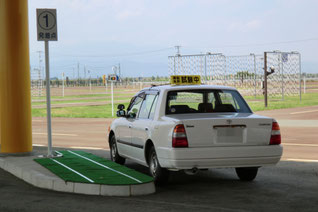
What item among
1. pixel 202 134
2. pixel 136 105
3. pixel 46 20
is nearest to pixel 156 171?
pixel 202 134

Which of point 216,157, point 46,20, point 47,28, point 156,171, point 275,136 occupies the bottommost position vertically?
point 156,171

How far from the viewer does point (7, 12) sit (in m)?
12.0

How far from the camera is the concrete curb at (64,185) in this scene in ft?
25.8

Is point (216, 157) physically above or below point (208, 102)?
below

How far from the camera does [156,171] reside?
8734 millimetres

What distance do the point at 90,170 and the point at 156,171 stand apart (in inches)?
57.7

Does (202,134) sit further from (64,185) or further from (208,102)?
(64,185)

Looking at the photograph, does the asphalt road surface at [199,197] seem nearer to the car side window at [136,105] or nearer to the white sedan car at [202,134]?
the white sedan car at [202,134]

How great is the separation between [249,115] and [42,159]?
15.4ft

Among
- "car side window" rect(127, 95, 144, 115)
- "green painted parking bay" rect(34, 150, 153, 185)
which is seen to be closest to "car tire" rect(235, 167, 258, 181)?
"green painted parking bay" rect(34, 150, 153, 185)

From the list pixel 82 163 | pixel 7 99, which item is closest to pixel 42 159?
pixel 82 163

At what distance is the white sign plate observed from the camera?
11266 mm

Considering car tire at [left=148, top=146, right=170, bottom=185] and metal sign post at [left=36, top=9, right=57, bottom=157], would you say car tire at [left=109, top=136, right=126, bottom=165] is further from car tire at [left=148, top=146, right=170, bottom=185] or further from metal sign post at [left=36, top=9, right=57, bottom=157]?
car tire at [left=148, top=146, right=170, bottom=185]

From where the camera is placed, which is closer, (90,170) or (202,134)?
(202,134)
